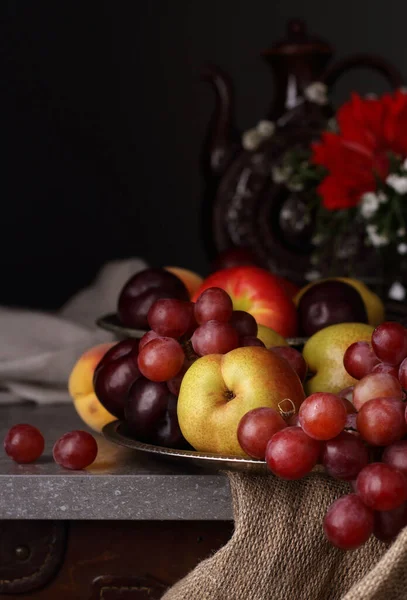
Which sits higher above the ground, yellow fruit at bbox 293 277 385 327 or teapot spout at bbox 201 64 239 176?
teapot spout at bbox 201 64 239 176

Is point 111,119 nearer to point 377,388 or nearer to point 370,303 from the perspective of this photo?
point 370,303

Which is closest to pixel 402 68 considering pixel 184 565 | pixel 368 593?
pixel 184 565

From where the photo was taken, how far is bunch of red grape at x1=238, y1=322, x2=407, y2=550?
68 cm

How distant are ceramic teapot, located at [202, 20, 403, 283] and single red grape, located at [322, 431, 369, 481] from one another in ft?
2.81

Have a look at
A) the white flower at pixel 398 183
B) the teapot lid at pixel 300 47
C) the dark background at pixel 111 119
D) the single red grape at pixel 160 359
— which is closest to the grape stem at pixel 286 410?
the single red grape at pixel 160 359

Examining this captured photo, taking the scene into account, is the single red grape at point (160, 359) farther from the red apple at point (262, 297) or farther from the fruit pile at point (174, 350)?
the red apple at point (262, 297)

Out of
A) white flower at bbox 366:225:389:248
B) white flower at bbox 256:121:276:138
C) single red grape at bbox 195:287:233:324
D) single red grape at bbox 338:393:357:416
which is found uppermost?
single red grape at bbox 195:287:233:324

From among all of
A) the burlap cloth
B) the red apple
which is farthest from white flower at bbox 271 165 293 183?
the burlap cloth

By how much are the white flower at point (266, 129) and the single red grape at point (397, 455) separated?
91 centimetres

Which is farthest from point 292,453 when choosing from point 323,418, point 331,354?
point 331,354

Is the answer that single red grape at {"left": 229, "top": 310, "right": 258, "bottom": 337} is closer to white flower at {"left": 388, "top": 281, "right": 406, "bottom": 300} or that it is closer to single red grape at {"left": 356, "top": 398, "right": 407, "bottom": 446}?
single red grape at {"left": 356, "top": 398, "right": 407, "bottom": 446}

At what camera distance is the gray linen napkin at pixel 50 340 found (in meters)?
1.30

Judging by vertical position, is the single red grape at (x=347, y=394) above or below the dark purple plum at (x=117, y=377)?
above

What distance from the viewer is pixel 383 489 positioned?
2.22 ft
